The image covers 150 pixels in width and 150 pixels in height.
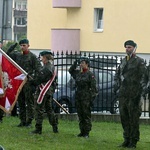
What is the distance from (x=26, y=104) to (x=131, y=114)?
3612 mm

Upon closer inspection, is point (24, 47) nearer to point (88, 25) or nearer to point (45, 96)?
point (45, 96)

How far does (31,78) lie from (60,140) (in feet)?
5.16

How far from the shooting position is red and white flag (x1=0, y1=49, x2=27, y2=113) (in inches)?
664

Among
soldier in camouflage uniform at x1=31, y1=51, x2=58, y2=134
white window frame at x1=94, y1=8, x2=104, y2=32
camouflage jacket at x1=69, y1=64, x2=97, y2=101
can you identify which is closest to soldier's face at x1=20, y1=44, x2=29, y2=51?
soldier in camouflage uniform at x1=31, y1=51, x2=58, y2=134

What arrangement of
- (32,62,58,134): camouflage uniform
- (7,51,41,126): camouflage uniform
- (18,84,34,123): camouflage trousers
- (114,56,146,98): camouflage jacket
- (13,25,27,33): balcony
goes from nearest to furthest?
(114,56,146,98): camouflage jacket → (32,62,58,134): camouflage uniform → (7,51,41,126): camouflage uniform → (18,84,34,123): camouflage trousers → (13,25,27,33): balcony

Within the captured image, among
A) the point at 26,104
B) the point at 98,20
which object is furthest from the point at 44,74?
the point at 98,20

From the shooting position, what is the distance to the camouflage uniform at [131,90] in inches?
583

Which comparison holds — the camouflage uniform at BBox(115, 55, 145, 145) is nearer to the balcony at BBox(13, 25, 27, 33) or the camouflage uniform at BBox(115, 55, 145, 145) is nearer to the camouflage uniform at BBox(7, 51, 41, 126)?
the camouflage uniform at BBox(7, 51, 41, 126)

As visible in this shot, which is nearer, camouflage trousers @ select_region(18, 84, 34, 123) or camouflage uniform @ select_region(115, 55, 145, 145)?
camouflage uniform @ select_region(115, 55, 145, 145)

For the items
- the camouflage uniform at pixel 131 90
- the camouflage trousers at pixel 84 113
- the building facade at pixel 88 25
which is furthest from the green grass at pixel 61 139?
the building facade at pixel 88 25

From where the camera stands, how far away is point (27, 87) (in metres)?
17.5

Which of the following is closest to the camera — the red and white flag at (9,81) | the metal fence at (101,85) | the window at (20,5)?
the red and white flag at (9,81)

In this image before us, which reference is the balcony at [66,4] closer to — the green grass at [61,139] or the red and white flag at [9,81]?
the green grass at [61,139]

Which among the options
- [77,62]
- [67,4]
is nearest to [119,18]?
[67,4]
